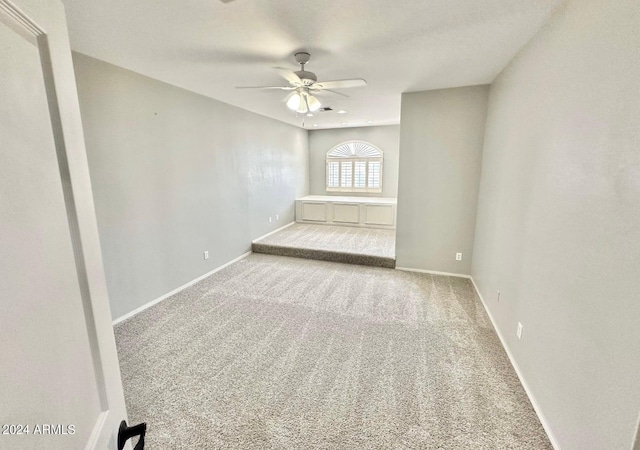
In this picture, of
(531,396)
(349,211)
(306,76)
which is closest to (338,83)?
(306,76)

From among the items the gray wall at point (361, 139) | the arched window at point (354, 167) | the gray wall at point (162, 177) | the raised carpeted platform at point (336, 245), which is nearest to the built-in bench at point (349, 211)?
the raised carpeted platform at point (336, 245)

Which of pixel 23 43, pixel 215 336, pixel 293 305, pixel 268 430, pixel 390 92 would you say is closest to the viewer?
pixel 23 43

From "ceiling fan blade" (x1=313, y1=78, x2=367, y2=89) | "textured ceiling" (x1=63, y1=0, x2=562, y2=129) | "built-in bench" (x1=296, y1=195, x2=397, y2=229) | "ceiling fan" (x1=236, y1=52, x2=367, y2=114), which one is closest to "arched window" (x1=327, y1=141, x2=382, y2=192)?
"built-in bench" (x1=296, y1=195, x2=397, y2=229)

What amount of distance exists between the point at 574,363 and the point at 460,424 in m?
0.74

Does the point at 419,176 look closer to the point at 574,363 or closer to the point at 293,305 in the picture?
the point at 293,305

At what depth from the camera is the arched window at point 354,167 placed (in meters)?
6.97

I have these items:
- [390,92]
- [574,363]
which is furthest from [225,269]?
[574,363]

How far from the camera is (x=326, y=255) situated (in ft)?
15.5

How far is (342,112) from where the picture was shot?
4.97 metres

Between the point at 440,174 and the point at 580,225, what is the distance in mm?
2464

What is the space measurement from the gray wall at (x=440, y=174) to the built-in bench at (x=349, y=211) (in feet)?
6.97

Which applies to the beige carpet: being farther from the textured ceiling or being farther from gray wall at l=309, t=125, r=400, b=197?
gray wall at l=309, t=125, r=400, b=197

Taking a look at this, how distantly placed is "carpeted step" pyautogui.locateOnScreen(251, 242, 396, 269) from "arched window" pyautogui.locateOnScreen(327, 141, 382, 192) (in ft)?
9.89

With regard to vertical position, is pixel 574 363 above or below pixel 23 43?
below
